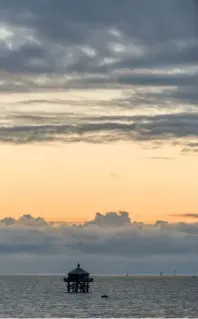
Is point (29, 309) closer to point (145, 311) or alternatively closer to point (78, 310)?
point (78, 310)

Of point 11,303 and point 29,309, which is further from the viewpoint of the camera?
point 11,303

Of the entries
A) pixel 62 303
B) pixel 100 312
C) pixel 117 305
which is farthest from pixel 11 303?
pixel 100 312

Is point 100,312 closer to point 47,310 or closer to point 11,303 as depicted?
point 47,310

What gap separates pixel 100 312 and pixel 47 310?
31.7 feet

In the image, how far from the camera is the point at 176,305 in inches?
6663

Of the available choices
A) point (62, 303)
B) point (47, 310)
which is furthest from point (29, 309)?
point (62, 303)

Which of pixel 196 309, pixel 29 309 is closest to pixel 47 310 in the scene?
pixel 29 309

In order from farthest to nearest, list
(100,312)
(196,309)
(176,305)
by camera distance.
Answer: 1. (176,305)
2. (196,309)
3. (100,312)

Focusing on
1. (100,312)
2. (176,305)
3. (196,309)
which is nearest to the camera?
(100,312)

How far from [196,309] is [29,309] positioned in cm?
3001

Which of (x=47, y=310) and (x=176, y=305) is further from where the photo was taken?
(x=176, y=305)

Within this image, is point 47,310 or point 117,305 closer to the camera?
point 47,310

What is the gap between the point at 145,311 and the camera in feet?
489

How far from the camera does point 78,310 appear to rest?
15088 cm
